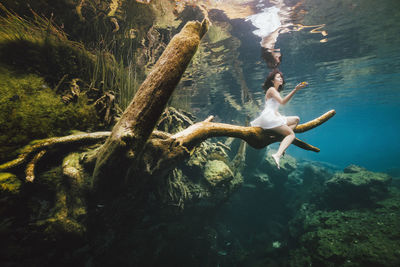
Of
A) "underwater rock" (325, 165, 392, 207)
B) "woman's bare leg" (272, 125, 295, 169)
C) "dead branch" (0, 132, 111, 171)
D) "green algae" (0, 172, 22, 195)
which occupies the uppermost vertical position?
"dead branch" (0, 132, 111, 171)

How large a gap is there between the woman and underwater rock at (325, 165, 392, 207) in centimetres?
1388

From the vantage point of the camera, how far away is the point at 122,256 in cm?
492

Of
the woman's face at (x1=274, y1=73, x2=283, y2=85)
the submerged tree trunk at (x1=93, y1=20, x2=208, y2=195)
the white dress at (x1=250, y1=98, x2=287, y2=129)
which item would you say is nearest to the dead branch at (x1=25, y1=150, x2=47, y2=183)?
the submerged tree trunk at (x1=93, y1=20, x2=208, y2=195)

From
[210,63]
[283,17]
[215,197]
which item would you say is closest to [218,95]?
[210,63]

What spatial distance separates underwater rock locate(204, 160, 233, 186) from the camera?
7424mm

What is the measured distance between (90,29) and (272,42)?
35.8 ft

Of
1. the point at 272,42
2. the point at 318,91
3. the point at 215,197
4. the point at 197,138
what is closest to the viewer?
the point at 197,138

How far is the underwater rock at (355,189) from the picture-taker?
12.7m

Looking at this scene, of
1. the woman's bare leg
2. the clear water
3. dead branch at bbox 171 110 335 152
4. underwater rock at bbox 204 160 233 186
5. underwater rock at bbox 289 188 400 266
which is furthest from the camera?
the clear water

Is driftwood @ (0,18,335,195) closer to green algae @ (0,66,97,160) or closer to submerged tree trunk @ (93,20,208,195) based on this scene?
submerged tree trunk @ (93,20,208,195)

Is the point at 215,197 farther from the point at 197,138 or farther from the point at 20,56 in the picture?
the point at 20,56

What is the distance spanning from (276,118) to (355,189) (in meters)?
15.0

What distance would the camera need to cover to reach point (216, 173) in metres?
7.57

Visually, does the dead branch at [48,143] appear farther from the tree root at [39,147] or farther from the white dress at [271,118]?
the white dress at [271,118]
